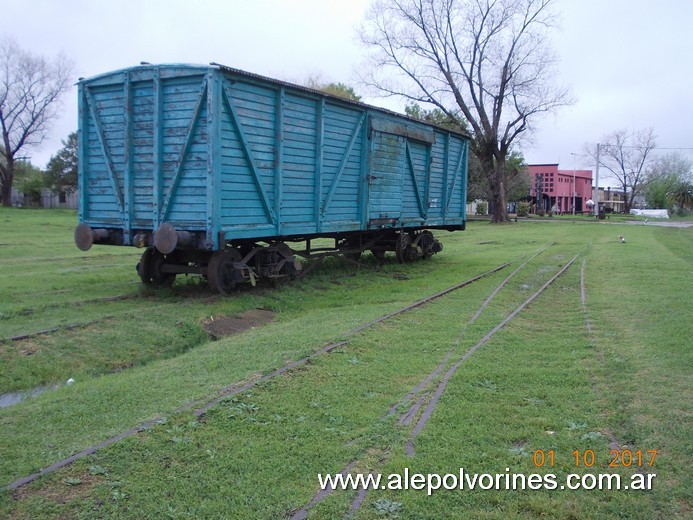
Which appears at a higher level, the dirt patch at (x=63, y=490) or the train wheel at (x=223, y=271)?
the train wheel at (x=223, y=271)

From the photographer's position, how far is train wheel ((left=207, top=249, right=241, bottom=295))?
32.7 ft

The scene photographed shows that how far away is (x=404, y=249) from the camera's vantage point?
55.1 feet

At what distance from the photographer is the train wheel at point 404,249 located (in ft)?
53.7

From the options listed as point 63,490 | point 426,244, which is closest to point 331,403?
point 63,490

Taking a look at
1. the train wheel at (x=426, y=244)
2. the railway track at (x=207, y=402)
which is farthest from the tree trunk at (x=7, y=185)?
the railway track at (x=207, y=402)

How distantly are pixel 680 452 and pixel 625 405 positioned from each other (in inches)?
37.3

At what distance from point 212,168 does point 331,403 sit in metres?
5.22

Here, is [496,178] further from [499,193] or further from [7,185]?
[7,185]

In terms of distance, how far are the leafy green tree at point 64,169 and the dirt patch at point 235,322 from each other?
53.0 meters

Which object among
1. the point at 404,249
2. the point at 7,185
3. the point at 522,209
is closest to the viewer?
the point at 404,249

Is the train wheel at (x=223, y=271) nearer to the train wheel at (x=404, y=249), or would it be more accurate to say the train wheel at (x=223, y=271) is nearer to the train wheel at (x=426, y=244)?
the train wheel at (x=404, y=249)

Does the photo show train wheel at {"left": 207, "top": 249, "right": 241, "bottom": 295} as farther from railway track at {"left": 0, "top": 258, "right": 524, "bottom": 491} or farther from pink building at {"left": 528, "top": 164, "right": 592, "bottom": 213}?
pink building at {"left": 528, "top": 164, "right": 592, "bottom": 213}
